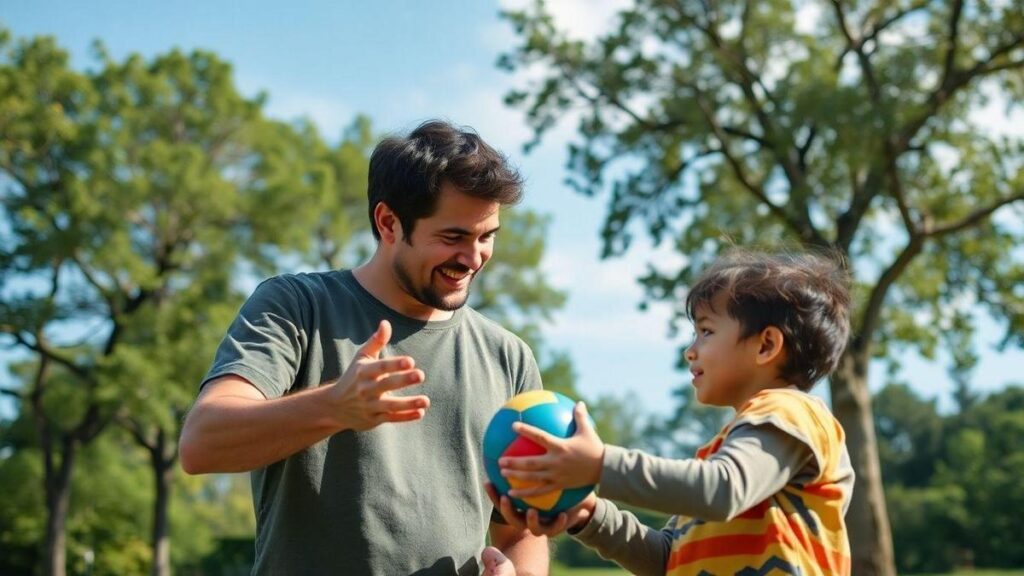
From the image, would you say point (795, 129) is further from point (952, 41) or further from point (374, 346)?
point (374, 346)

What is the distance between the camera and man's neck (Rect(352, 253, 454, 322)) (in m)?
4.10

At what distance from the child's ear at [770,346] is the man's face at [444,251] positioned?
107cm

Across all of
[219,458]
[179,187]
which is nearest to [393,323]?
[219,458]

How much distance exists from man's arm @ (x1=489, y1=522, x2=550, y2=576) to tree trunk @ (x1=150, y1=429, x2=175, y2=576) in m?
28.7

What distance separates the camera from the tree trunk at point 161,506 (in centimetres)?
3098

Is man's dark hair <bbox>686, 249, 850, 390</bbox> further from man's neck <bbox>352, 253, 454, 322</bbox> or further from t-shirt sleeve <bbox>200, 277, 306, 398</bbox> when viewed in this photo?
t-shirt sleeve <bbox>200, 277, 306, 398</bbox>

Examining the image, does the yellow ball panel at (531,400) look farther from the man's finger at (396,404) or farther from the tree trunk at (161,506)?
the tree trunk at (161,506)

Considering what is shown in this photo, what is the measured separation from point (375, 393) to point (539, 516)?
646 millimetres

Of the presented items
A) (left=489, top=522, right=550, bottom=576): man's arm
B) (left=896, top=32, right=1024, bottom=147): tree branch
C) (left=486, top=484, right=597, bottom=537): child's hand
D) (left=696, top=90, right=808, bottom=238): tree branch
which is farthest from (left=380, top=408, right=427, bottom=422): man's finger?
(left=896, top=32, right=1024, bottom=147): tree branch

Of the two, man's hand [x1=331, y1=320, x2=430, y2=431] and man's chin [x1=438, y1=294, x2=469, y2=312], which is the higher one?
man's chin [x1=438, y1=294, x2=469, y2=312]

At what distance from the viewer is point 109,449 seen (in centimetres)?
3766

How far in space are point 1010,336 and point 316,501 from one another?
20.6 metres

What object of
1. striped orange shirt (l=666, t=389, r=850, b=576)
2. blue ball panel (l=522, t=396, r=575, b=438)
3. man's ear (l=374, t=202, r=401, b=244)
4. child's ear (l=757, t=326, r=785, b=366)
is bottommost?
striped orange shirt (l=666, t=389, r=850, b=576)

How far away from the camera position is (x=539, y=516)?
3.32m
